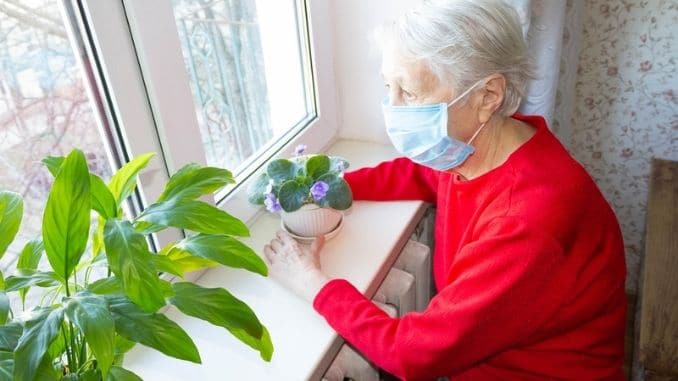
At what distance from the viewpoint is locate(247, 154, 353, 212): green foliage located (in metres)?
1.05

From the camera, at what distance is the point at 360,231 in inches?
47.4

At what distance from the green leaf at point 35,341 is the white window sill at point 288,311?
1.31 ft

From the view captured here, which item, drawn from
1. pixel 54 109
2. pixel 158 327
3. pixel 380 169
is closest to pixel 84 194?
pixel 158 327

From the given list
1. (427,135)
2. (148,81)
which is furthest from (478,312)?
(148,81)

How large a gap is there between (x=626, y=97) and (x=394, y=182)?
0.87 meters

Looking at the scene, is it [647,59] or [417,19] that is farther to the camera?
[647,59]

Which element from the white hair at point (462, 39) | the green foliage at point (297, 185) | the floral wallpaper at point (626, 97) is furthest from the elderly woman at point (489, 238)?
the floral wallpaper at point (626, 97)

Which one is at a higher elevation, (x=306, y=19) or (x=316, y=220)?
(x=306, y=19)

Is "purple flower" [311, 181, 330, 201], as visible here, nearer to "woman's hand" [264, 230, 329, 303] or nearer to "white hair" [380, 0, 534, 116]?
"woman's hand" [264, 230, 329, 303]

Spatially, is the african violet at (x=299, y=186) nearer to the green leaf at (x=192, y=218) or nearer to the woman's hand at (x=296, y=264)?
the woman's hand at (x=296, y=264)

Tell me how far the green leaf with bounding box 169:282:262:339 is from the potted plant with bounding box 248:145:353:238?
44 cm

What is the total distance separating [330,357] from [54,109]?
2.01 feet

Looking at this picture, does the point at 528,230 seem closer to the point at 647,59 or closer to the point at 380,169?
the point at 380,169

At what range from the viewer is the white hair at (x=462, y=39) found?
879 mm
